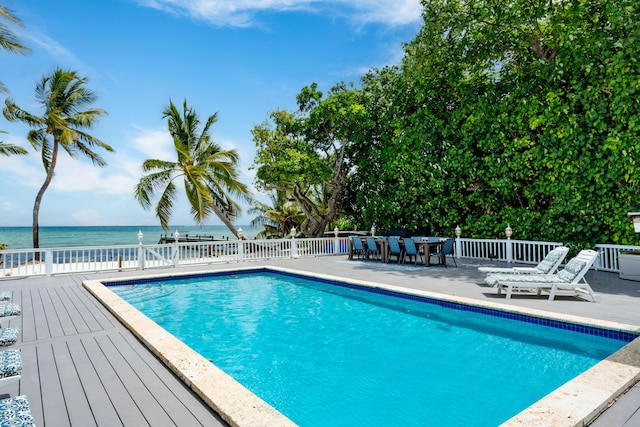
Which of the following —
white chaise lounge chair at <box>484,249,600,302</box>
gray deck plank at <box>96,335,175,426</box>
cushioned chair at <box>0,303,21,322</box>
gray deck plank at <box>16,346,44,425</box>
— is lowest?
gray deck plank at <box>96,335,175,426</box>

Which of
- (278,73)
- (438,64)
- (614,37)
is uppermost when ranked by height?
(278,73)

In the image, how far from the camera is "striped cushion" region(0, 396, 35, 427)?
1.55 meters

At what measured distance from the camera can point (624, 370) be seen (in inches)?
112

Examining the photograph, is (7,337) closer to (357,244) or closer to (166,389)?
(166,389)

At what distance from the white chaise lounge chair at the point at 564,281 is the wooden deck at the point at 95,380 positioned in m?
4.96

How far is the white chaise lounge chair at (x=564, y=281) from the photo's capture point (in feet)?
17.4

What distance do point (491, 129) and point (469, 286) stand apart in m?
6.15

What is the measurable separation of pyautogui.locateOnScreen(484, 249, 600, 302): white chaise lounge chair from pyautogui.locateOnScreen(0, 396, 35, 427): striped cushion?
5778 mm

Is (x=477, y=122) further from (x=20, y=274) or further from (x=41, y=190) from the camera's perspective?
(x=41, y=190)

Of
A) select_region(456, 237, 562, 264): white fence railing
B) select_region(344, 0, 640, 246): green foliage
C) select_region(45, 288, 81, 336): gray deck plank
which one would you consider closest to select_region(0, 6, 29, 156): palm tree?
select_region(45, 288, 81, 336): gray deck plank

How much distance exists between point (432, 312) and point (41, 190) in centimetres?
1592

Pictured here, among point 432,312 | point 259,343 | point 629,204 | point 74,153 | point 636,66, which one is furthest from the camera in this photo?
point 74,153

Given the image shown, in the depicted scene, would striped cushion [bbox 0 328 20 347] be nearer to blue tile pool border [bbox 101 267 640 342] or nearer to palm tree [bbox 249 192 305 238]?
blue tile pool border [bbox 101 267 640 342]

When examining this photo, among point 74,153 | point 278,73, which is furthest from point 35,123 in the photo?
point 278,73
